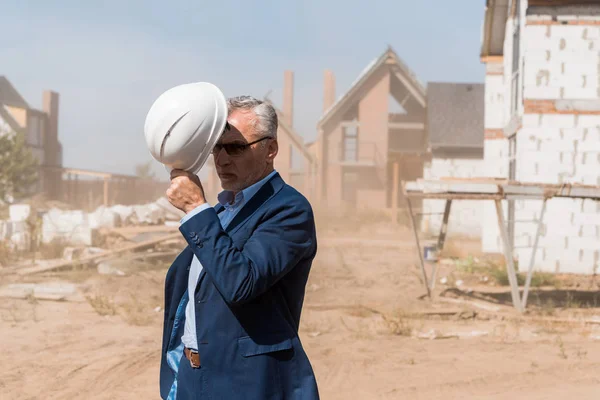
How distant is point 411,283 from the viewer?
13703 mm

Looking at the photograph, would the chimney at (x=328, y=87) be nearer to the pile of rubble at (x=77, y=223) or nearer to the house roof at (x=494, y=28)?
the house roof at (x=494, y=28)

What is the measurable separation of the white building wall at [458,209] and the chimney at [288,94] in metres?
11.6

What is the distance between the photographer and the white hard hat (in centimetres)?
225

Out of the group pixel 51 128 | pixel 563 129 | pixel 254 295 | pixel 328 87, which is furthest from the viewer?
pixel 51 128

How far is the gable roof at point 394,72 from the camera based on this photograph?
32.0 meters

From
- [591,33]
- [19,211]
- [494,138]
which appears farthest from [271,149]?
[19,211]

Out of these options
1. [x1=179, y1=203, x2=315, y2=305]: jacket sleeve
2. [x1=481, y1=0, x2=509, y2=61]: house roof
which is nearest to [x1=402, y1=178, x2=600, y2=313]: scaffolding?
[x1=179, y1=203, x2=315, y2=305]: jacket sleeve

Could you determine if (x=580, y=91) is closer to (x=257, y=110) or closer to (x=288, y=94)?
(x=257, y=110)

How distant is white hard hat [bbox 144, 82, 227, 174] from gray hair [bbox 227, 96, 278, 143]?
0.15 metres

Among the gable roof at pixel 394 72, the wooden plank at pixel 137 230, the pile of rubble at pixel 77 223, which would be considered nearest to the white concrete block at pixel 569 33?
the wooden plank at pixel 137 230

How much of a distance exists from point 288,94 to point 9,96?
14.9m

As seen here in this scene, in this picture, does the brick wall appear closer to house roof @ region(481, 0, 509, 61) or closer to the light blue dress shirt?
house roof @ region(481, 0, 509, 61)

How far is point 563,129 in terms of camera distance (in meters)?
13.3

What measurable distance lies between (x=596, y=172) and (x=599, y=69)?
1.99m
